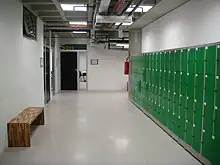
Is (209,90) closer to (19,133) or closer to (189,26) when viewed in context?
(189,26)

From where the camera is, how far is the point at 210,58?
149 inches

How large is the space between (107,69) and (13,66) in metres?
9.86

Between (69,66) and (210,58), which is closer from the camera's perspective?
(210,58)

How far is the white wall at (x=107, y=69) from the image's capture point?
48.0 feet

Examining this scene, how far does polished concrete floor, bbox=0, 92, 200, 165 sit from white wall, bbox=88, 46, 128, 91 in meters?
7.02

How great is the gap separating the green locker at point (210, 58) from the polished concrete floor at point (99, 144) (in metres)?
1.37

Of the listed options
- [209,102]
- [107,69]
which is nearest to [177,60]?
[209,102]

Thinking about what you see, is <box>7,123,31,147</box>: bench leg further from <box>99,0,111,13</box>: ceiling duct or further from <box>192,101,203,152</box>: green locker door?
→ <box>192,101,203,152</box>: green locker door

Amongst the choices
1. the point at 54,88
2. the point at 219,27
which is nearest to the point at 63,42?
the point at 54,88

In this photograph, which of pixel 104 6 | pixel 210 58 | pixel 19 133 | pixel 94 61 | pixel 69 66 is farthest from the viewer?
pixel 69 66

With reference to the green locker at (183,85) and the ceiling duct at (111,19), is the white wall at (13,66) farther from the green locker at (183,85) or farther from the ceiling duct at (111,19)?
the green locker at (183,85)

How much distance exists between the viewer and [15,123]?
4.67 metres

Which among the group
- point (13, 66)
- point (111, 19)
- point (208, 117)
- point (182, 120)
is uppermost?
point (111, 19)

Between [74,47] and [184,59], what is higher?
[74,47]
